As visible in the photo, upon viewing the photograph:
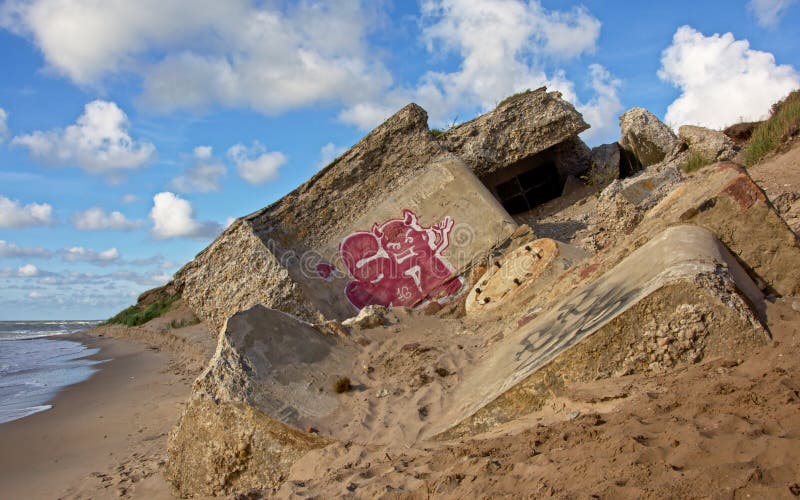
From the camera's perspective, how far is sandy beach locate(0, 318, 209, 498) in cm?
482

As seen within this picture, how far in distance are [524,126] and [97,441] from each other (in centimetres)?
896

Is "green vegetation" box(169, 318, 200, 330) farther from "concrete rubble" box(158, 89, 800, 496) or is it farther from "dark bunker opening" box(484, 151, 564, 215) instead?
"dark bunker opening" box(484, 151, 564, 215)

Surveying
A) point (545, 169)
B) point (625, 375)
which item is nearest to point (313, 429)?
point (625, 375)

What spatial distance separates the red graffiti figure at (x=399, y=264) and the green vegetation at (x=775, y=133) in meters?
5.35

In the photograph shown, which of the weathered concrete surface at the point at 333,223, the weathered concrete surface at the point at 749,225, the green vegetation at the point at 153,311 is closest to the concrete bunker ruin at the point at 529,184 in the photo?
the weathered concrete surface at the point at 333,223

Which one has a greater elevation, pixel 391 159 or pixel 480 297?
pixel 391 159

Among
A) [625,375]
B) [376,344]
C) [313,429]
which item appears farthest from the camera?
[376,344]

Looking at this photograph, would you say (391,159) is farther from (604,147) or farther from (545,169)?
(604,147)

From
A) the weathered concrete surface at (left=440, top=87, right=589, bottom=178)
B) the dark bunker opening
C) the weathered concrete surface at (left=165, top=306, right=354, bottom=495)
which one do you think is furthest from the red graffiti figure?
the weathered concrete surface at (left=165, top=306, right=354, bottom=495)

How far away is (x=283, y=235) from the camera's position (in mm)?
8984

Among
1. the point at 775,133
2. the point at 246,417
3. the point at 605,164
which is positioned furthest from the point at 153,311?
the point at 775,133

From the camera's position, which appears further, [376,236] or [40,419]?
[376,236]

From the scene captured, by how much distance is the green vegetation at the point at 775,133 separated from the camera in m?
9.32

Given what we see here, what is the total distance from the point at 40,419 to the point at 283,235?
410cm
